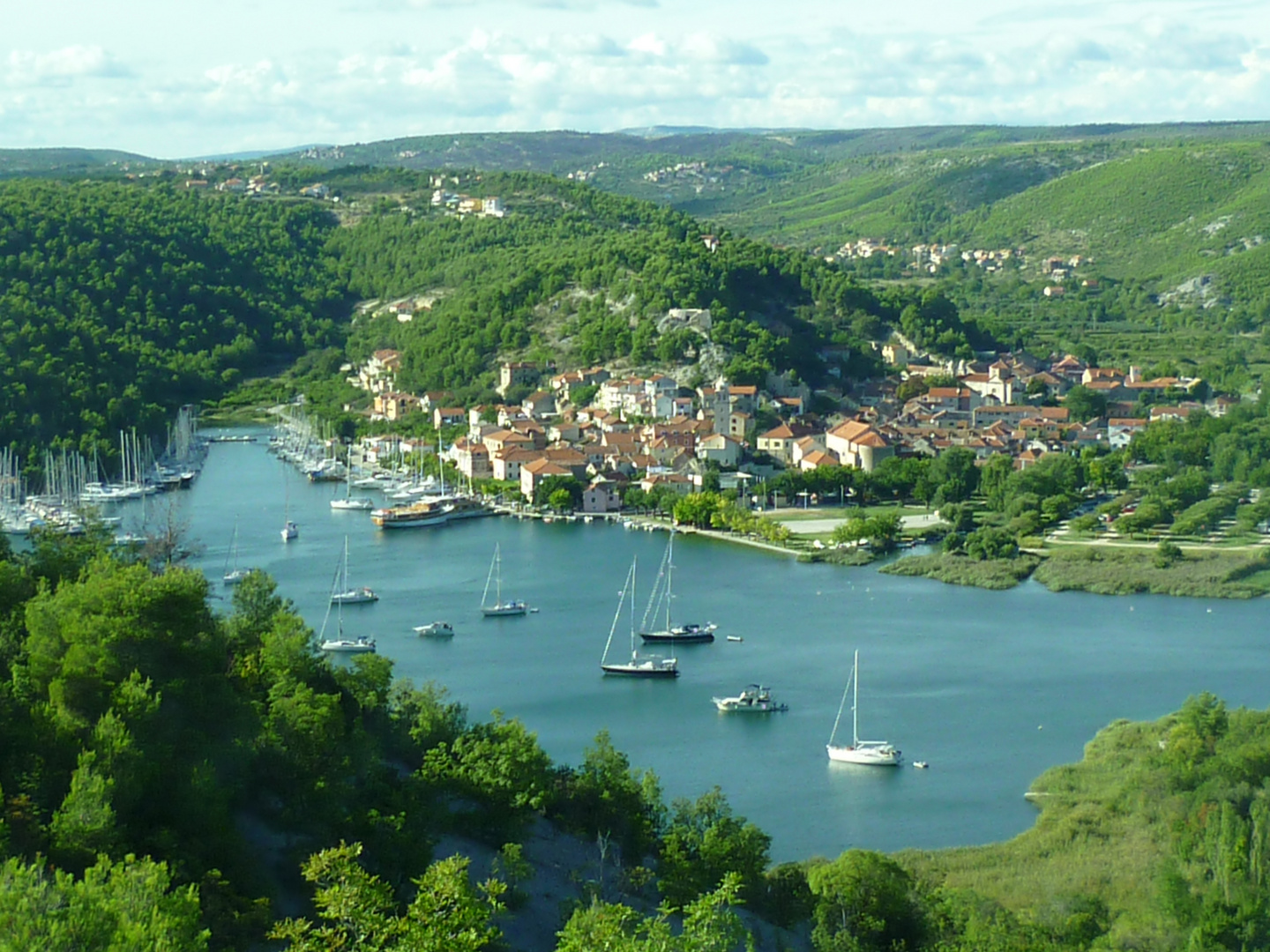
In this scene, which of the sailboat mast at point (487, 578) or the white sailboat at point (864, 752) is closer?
the white sailboat at point (864, 752)

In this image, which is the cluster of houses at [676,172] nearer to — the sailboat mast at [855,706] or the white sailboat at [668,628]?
the white sailboat at [668,628]

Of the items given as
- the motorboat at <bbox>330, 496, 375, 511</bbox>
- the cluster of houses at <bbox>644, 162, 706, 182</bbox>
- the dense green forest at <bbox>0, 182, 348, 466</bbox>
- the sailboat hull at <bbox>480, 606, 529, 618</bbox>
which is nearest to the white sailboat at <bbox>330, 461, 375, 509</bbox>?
the motorboat at <bbox>330, 496, 375, 511</bbox>

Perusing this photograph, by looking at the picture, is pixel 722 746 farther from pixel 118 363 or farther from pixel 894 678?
pixel 118 363

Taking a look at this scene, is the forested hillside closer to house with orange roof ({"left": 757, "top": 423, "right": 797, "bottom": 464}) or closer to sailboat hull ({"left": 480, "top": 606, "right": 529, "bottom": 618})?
house with orange roof ({"left": 757, "top": 423, "right": 797, "bottom": 464})

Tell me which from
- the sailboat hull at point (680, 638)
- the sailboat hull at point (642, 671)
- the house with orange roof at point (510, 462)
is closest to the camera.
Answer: the sailboat hull at point (642, 671)

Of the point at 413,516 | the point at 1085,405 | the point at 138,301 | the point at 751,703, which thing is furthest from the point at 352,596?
the point at 138,301

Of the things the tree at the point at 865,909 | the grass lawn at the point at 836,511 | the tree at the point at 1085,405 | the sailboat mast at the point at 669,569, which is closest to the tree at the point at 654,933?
the tree at the point at 865,909
